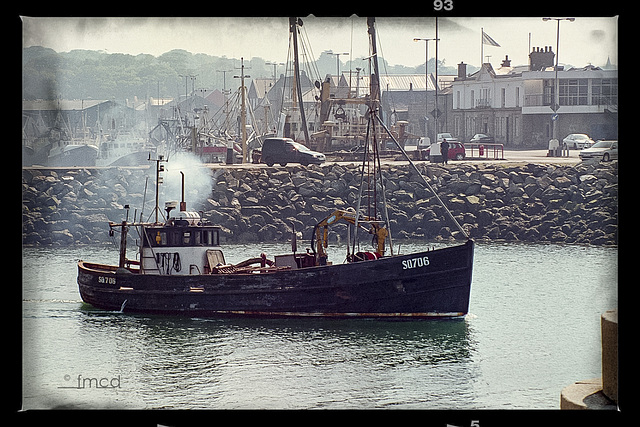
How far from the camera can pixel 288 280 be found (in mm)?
18828

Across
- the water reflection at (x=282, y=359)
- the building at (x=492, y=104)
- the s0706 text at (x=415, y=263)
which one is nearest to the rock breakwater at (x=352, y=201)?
the building at (x=492, y=104)

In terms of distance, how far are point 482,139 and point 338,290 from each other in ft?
46.6

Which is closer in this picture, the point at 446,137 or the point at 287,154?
the point at 287,154

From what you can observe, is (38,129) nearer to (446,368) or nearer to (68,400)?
(68,400)

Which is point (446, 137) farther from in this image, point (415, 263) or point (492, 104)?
point (415, 263)

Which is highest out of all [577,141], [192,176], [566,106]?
[566,106]

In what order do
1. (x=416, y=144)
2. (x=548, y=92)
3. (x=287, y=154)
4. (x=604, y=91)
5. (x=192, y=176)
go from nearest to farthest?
(x=604, y=91)
(x=548, y=92)
(x=192, y=176)
(x=287, y=154)
(x=416, y=144)

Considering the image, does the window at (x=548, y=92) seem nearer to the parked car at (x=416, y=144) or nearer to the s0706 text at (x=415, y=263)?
the parked car at (x=416, y=144)

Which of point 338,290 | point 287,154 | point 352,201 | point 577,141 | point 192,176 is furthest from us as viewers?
point 352,201

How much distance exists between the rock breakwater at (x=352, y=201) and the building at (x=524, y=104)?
1383 mm

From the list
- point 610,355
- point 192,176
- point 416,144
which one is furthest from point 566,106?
point 610,355

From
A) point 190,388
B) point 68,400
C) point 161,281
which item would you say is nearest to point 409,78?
point 161,281

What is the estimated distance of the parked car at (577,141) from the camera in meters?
24.6

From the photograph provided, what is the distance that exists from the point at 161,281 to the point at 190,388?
5.03 metres
